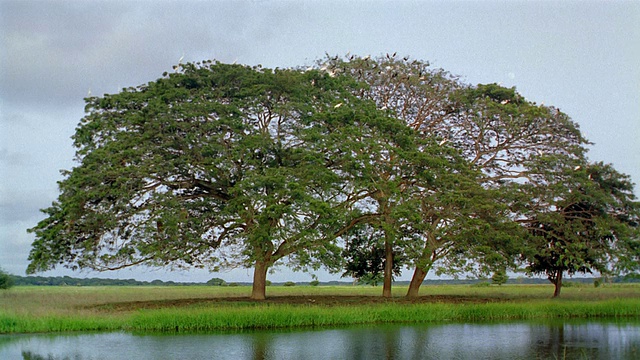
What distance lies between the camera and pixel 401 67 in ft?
96.2

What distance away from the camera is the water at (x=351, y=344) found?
47.2ft

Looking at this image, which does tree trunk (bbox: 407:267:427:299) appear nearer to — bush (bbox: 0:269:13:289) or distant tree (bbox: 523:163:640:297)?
distant tree (bbox: 523:163:640:297)

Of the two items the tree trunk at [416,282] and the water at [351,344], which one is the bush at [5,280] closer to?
the water at [351,344]

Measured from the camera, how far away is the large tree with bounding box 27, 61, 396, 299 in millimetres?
22641

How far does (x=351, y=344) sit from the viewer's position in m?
16.1

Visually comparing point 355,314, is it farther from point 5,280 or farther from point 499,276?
point 5,280

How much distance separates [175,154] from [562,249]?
17.7 metres

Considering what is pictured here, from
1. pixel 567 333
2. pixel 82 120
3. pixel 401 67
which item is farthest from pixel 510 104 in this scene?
pixel 82 120

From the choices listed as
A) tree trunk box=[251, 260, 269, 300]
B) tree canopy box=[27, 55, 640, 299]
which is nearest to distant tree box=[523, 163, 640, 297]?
tree canopy box=[27, 55, 640, 299]

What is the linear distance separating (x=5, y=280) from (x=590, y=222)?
35.9m

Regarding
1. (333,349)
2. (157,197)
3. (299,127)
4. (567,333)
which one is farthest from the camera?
(299,127)

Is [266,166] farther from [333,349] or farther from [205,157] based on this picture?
[333,349]

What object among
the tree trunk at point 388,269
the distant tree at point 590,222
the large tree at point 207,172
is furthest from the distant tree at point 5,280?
the distant tree at point 590,222

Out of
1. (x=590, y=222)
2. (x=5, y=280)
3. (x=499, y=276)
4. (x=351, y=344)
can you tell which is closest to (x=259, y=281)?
(x=499, y=276)
